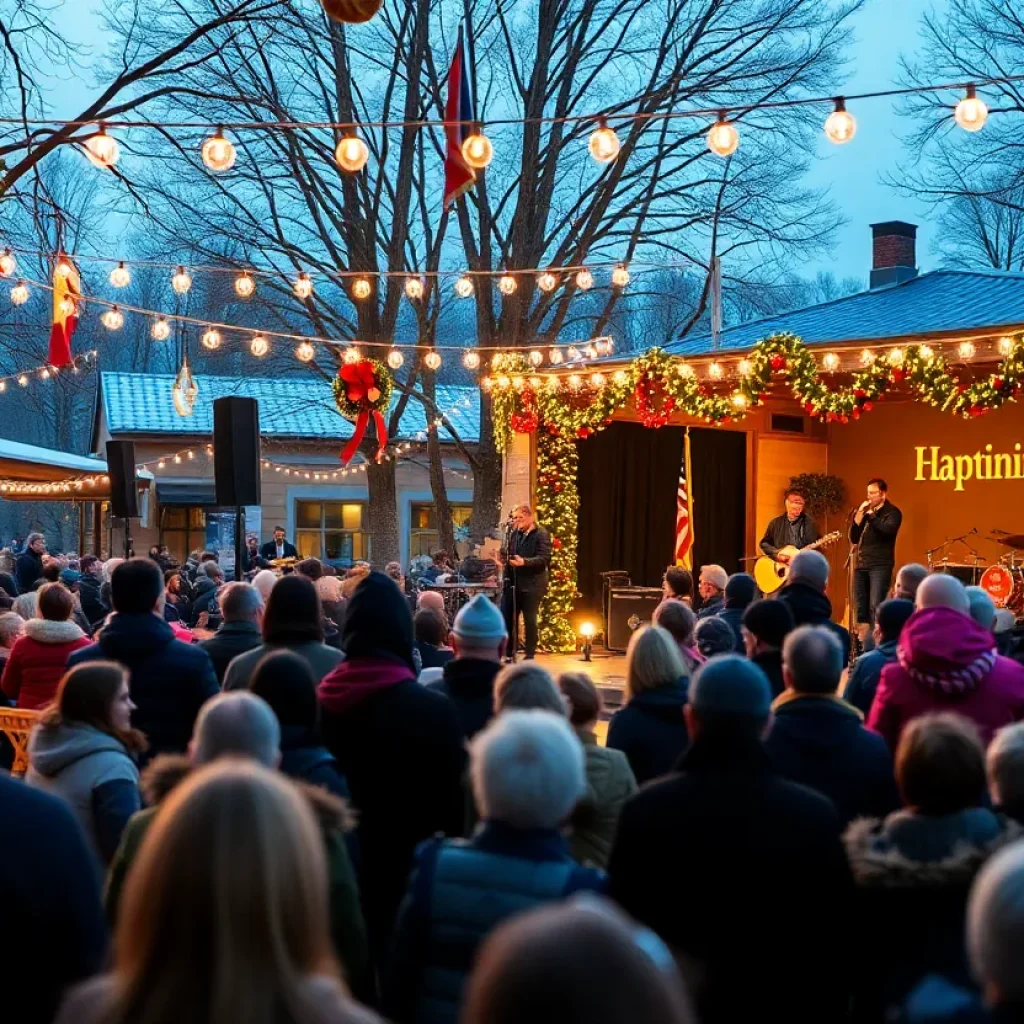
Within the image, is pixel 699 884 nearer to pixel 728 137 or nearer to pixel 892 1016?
pixel 892 1016

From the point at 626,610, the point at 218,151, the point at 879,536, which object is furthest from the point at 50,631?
the point at 626,610

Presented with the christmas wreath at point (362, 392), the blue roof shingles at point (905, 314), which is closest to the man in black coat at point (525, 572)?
the christmas wreath at point (362, 392)

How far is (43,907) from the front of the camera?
2.47 metres

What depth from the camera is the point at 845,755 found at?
4191mm

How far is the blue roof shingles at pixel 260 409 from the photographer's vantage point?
30828mm

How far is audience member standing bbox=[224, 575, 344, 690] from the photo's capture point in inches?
212

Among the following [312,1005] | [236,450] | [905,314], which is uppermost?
[905,314]

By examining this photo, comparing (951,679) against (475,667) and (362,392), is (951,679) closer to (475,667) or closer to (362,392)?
(475,667)

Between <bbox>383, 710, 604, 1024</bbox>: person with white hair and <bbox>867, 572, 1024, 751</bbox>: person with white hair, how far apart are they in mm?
2652

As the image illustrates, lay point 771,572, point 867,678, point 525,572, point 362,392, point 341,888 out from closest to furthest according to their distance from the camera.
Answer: point 341,888 → point 867,678 → point 525,572 → point 771,572 → point 362,392

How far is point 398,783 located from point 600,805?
65cm

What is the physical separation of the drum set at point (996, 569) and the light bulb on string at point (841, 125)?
4.31m

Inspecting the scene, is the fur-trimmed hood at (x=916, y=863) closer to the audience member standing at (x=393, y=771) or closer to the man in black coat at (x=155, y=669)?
the audience member standing at (x=393, y=771)

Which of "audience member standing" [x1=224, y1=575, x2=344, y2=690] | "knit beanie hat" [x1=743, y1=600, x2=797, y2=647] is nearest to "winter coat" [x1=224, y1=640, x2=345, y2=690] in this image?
"audience member standing" [x1=224, y1=575, x2=344, y2=690]
